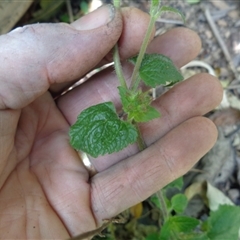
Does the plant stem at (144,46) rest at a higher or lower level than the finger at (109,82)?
higher

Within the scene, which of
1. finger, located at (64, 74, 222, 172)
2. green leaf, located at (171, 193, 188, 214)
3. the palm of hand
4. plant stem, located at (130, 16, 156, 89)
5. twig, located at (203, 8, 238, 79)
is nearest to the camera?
plant stem, located at (130, 16, 156, 89)

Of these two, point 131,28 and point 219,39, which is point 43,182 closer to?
point 131,28

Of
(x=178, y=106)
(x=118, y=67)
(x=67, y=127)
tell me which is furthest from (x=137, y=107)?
(x=67, y=127)

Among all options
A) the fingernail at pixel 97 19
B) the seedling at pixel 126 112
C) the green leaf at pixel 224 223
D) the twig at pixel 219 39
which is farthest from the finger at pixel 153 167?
the twig at pixel 219 39

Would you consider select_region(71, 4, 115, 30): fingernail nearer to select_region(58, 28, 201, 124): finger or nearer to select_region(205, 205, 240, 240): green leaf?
select_region(58, 28, 201, 124): finger

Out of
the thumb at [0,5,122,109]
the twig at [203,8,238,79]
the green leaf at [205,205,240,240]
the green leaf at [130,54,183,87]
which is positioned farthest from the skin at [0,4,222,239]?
the twig at [203,8,238,79]

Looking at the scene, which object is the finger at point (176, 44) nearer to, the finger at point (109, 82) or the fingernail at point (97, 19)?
the finger at point (109, 82)
